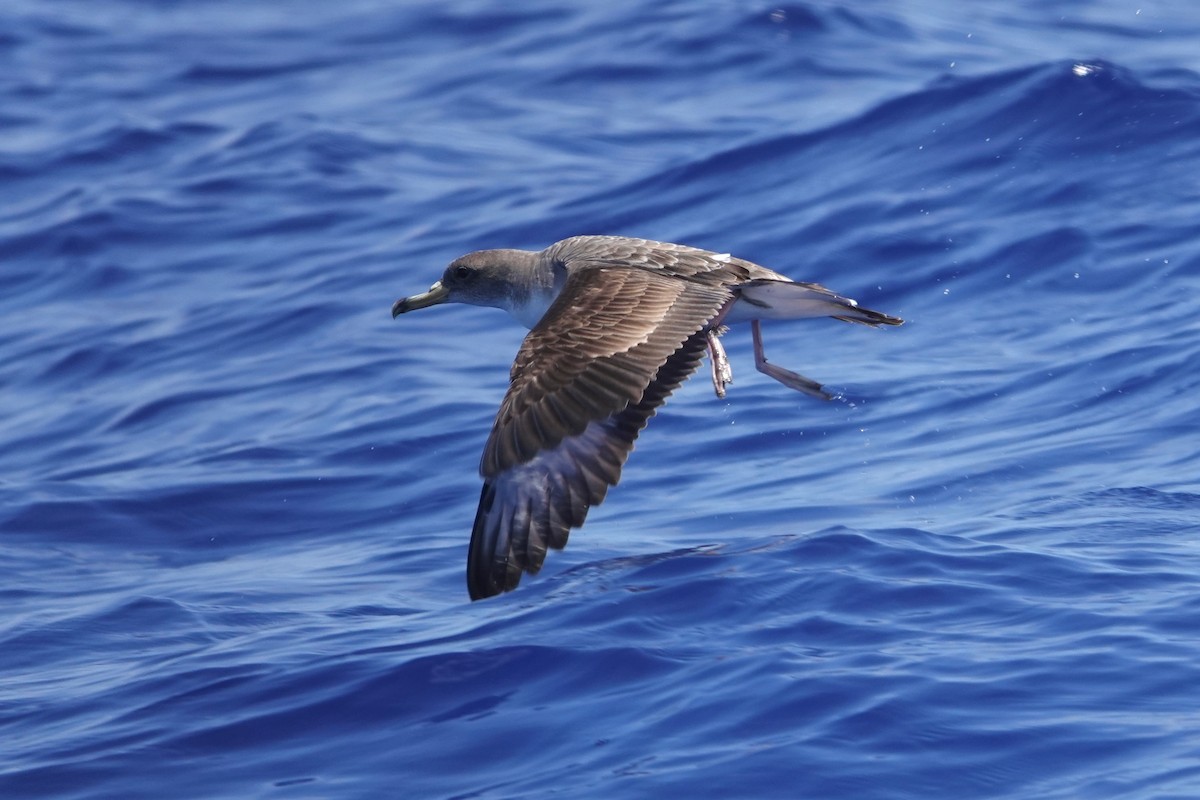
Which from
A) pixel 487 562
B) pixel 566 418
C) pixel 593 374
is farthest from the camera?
pixel 487 562

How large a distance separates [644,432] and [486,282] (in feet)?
6.02

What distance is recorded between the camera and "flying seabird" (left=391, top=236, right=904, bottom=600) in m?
6.36

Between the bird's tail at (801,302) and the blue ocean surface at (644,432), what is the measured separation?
1.03 meters

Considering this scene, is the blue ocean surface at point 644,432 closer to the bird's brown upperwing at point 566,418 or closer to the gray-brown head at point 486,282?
the bird's brown upperwing at point 566,418

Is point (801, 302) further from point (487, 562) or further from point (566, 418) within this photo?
point (487, 562)

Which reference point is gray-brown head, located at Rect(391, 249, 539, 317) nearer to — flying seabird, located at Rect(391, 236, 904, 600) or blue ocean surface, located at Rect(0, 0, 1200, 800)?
flying seabird, located at Rect(391, 236, 904, 600)

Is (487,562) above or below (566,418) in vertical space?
below

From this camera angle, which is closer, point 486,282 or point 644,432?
point 486,282

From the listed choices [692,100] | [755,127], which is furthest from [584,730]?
[692,100]

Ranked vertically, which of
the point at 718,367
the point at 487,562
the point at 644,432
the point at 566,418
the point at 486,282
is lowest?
the point at 644,432

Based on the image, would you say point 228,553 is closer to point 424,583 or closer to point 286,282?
point 424,583

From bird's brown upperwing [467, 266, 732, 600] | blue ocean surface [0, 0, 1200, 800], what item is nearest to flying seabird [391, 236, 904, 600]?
bird's brown upperwing [467, 266, 732, 600]

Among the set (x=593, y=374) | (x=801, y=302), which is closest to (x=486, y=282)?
(x=801, y=302)

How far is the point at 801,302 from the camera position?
773cm
